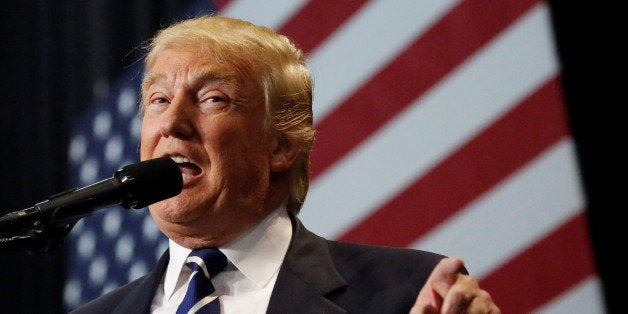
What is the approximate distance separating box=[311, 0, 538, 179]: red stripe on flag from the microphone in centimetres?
91

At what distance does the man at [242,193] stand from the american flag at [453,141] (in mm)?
438

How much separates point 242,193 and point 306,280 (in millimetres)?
202

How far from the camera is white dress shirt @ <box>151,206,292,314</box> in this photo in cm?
151

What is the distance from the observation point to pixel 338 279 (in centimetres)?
149

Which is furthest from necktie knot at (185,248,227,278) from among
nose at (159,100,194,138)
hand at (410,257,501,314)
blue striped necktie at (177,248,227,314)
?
hand at (410,257,501,314)

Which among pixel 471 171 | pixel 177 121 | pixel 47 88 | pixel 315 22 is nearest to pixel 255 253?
pixel 177 121

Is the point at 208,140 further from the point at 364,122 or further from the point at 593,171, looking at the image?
the point at 593,171

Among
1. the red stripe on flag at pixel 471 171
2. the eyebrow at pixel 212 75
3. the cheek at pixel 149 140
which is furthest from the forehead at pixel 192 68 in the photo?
the red stripe on flag at pixel 471 171

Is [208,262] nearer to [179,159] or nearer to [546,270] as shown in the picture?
[179,159]

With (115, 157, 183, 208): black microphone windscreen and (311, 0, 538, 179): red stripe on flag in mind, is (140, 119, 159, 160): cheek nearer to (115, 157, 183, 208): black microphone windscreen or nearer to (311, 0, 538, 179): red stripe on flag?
(115, 157, 183, 208): black microphone windscreen

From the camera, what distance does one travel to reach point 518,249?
6.25ft

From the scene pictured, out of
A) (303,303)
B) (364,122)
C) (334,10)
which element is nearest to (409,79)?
(364,122)

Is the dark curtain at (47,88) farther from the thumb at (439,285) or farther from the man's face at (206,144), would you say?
the thumb at (439,285)

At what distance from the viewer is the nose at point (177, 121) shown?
1.53 m
